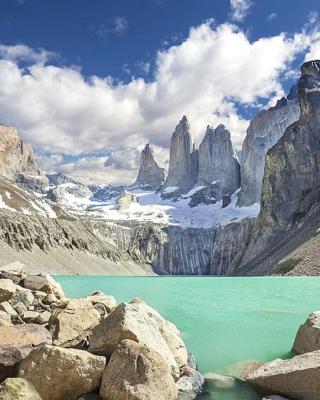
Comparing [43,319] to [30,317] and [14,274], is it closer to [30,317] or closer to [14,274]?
[30,317]

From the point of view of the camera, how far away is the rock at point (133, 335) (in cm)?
1055

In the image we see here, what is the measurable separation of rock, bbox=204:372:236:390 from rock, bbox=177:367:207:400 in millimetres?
334

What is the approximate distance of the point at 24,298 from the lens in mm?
17922

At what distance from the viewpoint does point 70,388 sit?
962 cm

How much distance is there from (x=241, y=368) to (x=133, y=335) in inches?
179

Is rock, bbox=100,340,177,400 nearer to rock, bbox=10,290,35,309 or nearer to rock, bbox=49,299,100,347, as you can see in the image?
rock, bbox=49,299,100,347

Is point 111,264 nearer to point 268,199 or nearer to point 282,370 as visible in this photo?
point 268,199

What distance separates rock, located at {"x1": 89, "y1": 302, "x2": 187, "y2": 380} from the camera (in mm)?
10555

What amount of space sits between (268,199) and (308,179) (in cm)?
1283

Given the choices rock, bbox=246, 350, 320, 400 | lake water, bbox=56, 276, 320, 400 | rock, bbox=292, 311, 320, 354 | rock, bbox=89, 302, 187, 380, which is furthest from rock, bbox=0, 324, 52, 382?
rock, bbox=292, 311, 320, 354

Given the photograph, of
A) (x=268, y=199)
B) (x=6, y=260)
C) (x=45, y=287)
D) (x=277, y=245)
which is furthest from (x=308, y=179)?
(x=45, y=287)

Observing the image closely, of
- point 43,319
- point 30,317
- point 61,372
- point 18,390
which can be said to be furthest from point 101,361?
point 30,317

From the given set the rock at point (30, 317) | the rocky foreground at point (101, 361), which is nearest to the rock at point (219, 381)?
the rocky foreground at point (101, 361)

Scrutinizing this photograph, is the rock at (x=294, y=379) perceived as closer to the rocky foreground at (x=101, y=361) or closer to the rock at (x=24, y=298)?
the rocky foreground at (x=101, y=361)
